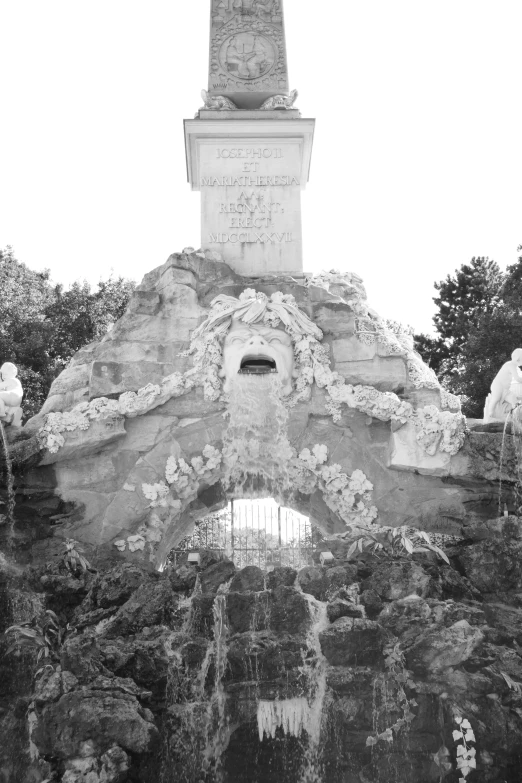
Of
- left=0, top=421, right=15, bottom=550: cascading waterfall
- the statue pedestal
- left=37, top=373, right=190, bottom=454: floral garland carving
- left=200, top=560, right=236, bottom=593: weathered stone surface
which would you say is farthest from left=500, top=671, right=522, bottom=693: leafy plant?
the statue pedestal

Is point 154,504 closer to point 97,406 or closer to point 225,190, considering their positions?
point 97,406

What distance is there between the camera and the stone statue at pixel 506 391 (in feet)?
47.6

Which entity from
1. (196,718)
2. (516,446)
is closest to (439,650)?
(196,718)

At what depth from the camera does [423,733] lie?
10805mm

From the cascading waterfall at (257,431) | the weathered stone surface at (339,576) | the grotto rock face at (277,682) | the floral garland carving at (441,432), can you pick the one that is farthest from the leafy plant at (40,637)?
the floral garland carving at (441,432)

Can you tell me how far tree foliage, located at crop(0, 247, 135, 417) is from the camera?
24.6 meters

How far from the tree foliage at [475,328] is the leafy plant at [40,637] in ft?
45.6

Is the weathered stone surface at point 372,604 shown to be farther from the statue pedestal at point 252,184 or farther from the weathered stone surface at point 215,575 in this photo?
the statue pedestal at point 252,184

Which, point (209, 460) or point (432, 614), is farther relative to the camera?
point (209, 460)

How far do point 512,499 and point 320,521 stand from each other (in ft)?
8.80

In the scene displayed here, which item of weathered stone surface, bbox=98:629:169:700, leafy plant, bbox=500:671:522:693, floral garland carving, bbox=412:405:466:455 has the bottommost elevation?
leafy plant, bbox=500:671:522:693

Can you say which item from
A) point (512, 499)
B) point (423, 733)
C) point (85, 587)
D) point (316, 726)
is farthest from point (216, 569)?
point (512, 499)

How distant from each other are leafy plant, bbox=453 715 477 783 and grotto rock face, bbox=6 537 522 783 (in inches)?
2.9

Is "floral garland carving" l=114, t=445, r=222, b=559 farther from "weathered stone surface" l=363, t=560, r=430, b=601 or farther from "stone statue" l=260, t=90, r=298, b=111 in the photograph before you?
"stone statue" l=260, t=90, r=298, b=111
